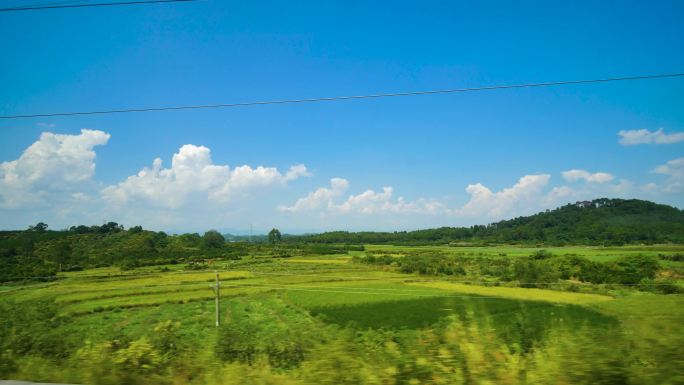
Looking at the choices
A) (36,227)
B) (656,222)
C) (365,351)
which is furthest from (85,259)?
(656,222)

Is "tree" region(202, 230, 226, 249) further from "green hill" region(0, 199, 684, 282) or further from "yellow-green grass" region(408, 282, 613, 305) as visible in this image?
"yellow-green grass" region(408, 282, 613, 305)

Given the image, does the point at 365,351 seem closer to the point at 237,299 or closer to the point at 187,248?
the point at 237,299

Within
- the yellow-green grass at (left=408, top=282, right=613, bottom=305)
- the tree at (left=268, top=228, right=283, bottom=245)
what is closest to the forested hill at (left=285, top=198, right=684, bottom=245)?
the yellow-green grass at (left=408, top=282, right=613, bottom=305)

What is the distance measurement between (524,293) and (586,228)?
15.3m

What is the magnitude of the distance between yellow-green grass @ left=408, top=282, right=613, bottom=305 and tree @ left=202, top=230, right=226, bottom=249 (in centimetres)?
2832

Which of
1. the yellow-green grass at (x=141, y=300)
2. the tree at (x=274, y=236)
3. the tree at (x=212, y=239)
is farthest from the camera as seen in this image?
the tree at (x=274, y=236)

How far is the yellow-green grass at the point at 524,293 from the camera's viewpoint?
86.9 feet

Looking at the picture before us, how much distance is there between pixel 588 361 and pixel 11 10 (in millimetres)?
12104

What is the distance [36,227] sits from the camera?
27969 millimetres

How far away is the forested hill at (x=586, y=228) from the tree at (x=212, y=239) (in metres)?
35.4

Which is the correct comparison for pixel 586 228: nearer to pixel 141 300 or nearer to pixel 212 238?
pixel 141 300

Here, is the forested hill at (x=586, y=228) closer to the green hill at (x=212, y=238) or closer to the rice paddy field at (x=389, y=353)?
the green hill at (x=212, y=238)

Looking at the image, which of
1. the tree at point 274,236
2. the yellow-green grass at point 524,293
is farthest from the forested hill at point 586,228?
the tree at point 274,236

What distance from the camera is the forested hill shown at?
92.0ft
